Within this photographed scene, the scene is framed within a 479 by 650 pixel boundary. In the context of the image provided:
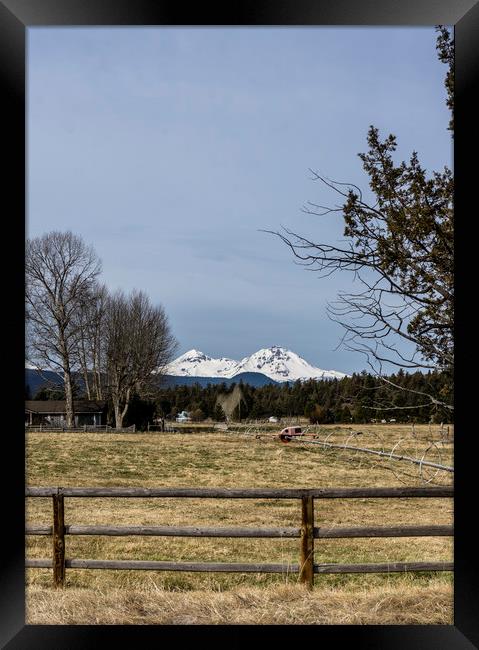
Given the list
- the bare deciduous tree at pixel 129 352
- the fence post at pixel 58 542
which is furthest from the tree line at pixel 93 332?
the fence post at pixel 58 542

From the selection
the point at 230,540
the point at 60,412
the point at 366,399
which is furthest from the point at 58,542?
the point at 60,412

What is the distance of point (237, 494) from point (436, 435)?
1.20m

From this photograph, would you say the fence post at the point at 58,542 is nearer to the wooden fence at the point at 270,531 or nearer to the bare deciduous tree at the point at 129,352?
the wooden fence at the point at 270,531

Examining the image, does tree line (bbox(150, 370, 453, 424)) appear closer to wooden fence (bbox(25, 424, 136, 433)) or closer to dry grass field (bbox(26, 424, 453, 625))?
dry grass field (bbox(26, 424, 453, 625))

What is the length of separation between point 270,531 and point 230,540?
12.7ft

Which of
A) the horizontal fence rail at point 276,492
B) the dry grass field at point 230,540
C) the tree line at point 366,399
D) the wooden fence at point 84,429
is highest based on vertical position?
the tree line at point 366,399

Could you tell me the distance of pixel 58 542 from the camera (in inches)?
145

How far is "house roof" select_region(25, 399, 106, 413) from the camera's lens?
2308 cm

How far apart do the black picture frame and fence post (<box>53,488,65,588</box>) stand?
1.67m

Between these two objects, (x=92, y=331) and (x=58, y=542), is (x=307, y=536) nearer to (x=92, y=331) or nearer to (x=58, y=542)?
(x=58, y=542)

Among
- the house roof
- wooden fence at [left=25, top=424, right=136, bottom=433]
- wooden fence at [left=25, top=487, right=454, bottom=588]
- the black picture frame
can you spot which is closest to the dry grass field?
wooden fence at [left=25, top=487, right=454, bottom=588]

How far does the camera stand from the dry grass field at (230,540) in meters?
2.52

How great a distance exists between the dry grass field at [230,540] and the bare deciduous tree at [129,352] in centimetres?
368
